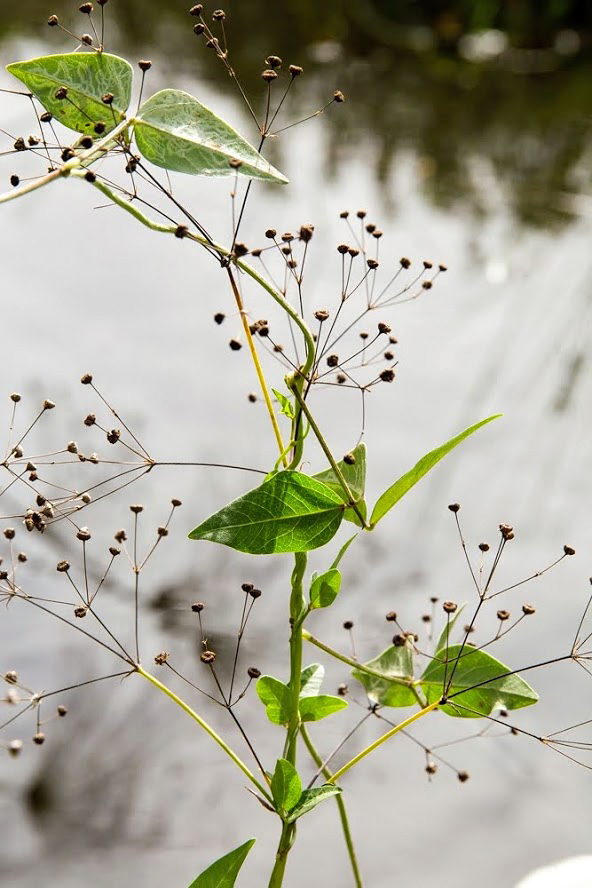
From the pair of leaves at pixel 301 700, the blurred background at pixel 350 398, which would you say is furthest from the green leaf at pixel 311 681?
the blurred background at pixel 350 398

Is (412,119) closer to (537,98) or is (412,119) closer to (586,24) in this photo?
(537,98)

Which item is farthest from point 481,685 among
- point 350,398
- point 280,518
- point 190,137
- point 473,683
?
point 350,398

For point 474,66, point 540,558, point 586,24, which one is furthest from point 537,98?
point 540,558

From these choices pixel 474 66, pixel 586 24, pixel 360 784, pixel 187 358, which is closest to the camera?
pixel 360 784

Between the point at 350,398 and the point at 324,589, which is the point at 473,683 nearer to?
the point at 324,589

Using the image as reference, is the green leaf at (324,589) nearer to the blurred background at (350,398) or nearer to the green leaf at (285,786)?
the green leaf at (285,786)
